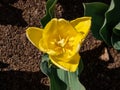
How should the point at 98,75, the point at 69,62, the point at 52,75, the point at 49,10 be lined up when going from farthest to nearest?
1. the point at 98,75
2. the point at 52,75
3. the point at 49,10
4. the point at 69,62

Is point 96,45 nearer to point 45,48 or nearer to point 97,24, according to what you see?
point 97,24

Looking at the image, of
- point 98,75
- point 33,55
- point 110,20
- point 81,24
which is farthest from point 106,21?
point 33,55

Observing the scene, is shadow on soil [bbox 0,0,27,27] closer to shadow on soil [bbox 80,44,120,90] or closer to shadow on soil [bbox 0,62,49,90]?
shadow on soil [bbox 0,62,49,90]

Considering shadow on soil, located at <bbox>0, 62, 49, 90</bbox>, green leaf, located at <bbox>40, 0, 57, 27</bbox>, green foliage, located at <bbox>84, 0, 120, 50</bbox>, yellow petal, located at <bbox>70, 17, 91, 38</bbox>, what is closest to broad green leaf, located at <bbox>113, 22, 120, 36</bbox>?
green foliage, located at <bbox>84, 0, 120, 50</bbox>

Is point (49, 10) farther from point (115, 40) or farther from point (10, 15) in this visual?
point (10, 15)

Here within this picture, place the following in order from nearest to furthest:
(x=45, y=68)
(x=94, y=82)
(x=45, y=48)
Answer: (x=45, y=48) → (x=45, y=68) → (x=94, y=82)

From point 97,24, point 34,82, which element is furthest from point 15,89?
point 97,24

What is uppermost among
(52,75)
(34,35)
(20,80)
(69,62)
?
(34,35)
